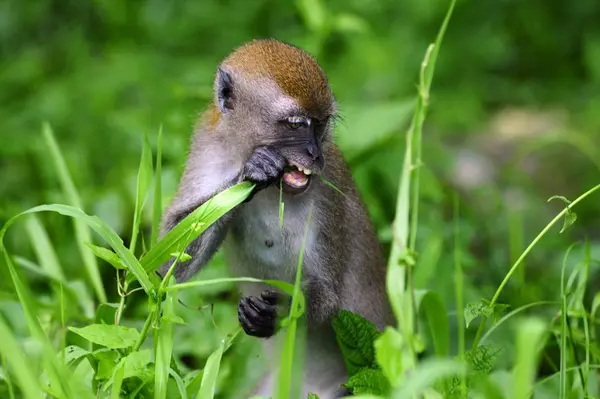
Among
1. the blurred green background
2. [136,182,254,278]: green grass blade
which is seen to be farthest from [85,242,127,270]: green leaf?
the blurred green background

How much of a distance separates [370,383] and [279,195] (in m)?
1.30

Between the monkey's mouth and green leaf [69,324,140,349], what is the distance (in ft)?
3.41

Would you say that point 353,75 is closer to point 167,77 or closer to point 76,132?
point 167,77

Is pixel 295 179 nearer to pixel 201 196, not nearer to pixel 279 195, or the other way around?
pixel 279 195

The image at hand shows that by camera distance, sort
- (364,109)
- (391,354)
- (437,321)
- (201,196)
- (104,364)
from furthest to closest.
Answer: (364,109) < (201,196) < (437,321) < (104,364) < (391,354)

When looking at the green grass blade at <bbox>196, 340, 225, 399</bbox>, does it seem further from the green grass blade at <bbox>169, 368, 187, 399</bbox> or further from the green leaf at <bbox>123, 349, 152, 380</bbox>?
the green leaf at <bbox>123, 349, 152, 380</bbox>

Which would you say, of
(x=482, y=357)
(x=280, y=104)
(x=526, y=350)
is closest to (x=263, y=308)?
(x=280, y=104)

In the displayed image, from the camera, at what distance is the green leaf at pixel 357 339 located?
13.8 feet

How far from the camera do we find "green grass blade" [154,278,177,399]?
3.58 m

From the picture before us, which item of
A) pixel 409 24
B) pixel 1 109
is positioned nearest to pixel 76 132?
pixel 1 109

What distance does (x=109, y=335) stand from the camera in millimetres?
3730

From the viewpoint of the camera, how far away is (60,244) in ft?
22.5

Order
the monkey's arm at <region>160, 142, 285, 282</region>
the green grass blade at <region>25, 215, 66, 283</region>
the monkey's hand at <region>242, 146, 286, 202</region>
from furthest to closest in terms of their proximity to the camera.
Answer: the green grass blade at <region>25, 215, 66, 283</region> < the monkey's arm at <region>160, 142, 285, 282</region> < the monkey's hand at <region>242, 146, 286, 202</region>

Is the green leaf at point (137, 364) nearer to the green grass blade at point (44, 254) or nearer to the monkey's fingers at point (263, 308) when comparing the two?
the monkey's fingers at point (263, 308)
